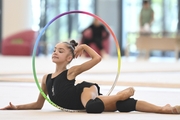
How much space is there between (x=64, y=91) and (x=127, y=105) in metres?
0.36

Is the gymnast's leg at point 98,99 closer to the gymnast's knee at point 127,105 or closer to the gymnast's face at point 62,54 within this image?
the gymnast's knee at point 127,105

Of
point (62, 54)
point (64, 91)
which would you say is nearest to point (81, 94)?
point (64, 91)

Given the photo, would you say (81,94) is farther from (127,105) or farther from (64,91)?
(127,105)

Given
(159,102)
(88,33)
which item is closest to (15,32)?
(88,33)

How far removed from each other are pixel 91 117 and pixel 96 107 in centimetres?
15

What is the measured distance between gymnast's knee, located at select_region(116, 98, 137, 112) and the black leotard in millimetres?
203

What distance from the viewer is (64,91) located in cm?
258

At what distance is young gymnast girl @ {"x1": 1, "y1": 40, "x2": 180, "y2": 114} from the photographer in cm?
254

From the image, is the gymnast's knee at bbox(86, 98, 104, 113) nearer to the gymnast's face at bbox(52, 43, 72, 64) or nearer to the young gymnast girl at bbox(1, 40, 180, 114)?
the young gymnast girl at bbox(1, 40, 180, 114)

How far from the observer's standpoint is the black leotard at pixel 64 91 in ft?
8.46

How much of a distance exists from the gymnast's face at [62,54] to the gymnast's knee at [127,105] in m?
0.38

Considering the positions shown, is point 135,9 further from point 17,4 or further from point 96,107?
point 96,107

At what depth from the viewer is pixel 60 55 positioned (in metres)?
2.64

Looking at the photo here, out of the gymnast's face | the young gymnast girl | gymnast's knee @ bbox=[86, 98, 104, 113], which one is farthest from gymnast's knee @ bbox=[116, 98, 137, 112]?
the gymnast's face
